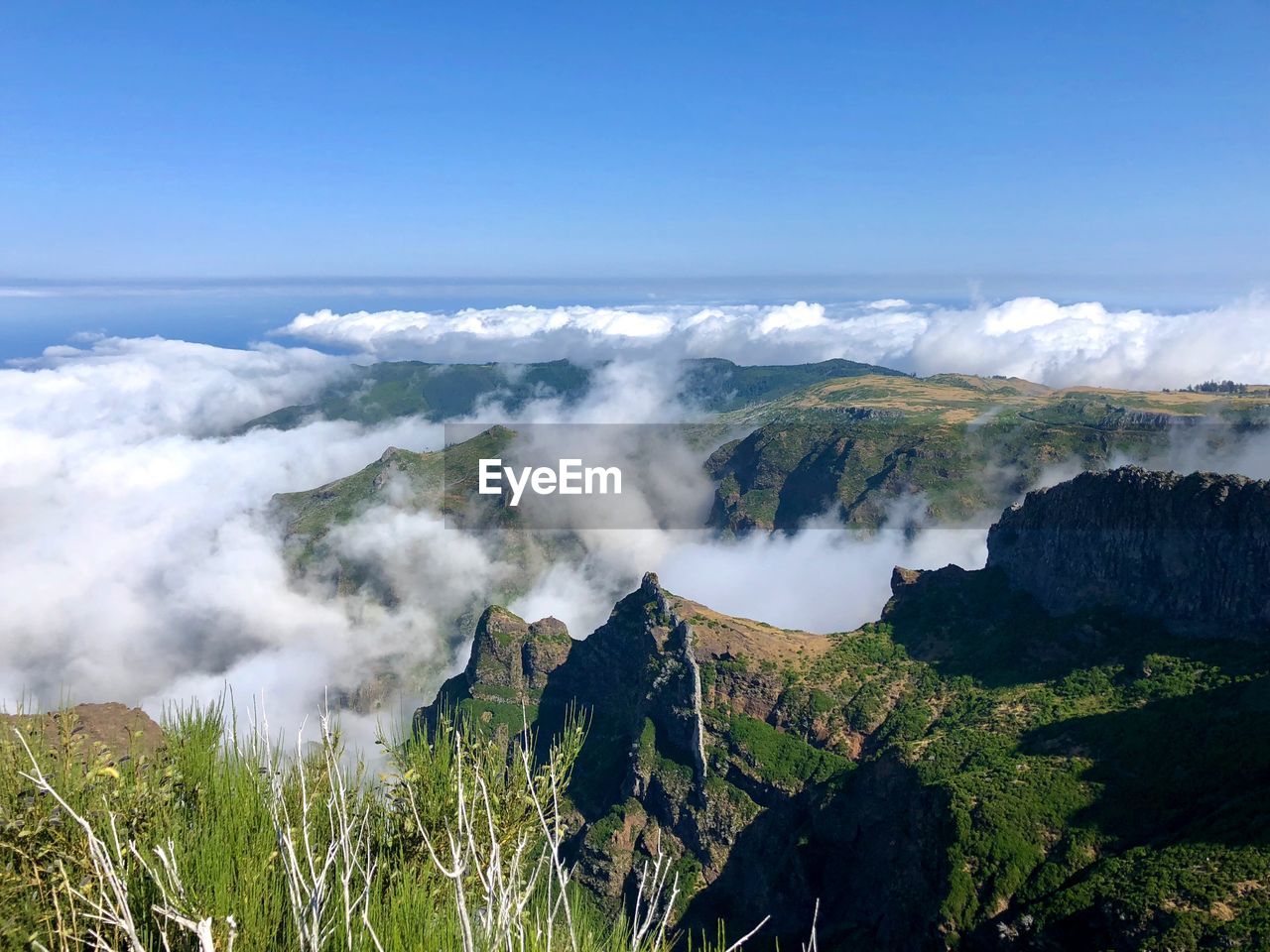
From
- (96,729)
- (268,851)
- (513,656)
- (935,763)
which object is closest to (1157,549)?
(935,763)

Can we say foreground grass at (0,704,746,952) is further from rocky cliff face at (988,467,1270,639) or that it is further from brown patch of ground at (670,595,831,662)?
brown patch of ground at (670,595,831,662)

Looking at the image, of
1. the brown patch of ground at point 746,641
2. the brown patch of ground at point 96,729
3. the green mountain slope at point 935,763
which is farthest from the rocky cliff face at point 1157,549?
the brown patch of ground at point 96,729

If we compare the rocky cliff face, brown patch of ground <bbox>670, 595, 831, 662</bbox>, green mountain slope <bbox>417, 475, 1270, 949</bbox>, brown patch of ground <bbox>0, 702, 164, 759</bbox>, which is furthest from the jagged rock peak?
brown patch of ground <bbox>0, 702, 164, 759</bbox>

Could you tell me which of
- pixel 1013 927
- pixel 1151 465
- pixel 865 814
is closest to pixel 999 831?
pixel 1013 927

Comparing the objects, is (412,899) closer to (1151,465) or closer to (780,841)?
(780,841)

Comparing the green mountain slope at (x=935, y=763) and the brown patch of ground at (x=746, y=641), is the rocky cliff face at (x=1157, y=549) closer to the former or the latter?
the green mountain slope at (x=935, y=763)

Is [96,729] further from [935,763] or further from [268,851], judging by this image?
[935,763]
